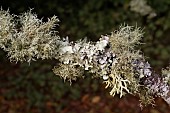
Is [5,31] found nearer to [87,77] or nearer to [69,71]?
[69,71]

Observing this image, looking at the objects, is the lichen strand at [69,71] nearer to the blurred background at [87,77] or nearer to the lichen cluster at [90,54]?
the lichen cluster at [90,54]

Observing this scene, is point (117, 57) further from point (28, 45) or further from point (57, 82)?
point (57, 82)

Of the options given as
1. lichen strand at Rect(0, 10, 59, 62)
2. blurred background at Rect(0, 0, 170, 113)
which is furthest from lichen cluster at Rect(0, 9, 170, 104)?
blurred background at Rect(0, 0, 170, 113)

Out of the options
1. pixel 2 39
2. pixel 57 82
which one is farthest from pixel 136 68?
pixel 57 82

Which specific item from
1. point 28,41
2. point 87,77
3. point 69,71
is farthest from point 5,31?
point 87,77

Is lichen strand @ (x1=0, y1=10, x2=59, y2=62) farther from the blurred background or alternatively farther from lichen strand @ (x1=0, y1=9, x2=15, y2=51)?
the blurred background
